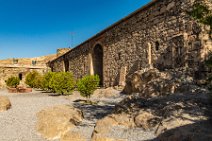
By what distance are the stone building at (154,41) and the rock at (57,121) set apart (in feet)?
18.5

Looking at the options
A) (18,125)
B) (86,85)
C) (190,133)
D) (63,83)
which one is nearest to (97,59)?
(63,83)

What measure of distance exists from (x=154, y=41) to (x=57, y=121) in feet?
27.8

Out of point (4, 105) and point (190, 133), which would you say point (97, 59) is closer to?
point (4, 105)

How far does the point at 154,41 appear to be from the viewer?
523 inches

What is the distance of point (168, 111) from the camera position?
17.7ft

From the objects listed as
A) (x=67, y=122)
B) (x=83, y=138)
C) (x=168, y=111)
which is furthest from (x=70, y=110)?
(x=168, y=111)

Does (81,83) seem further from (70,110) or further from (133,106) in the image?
(133,106)

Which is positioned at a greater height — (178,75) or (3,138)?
(178,75)

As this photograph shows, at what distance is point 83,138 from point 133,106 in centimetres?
162

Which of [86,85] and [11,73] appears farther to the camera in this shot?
[11,73]

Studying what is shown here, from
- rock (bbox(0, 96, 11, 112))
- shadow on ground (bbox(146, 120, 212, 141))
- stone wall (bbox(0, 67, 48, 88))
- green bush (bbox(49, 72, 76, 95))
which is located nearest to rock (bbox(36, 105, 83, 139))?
rock (bbox(0, 96, 11, 112))

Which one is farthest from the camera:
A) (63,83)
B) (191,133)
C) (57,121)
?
(63,83)

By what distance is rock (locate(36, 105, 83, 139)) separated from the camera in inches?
253

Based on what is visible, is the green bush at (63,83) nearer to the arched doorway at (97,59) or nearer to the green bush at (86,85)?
the green bush at (86,85)
